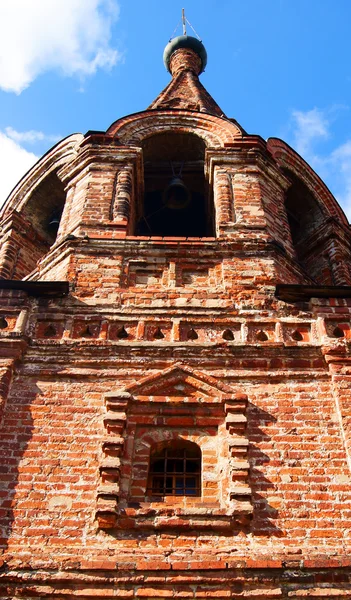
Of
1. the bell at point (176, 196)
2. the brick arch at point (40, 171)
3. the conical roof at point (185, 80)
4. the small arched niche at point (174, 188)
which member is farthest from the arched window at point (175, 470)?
the conical roof at point (185, 80)

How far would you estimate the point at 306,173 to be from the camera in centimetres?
1100

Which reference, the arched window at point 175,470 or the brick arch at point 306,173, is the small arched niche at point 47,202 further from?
the arched window at point 175,470

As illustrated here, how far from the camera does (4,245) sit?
1000 cm

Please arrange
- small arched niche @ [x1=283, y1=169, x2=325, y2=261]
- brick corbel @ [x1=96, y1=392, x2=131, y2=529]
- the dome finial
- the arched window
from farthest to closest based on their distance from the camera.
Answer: the dome finial → small arched niche @ [x1=283, y1=169, x2=325, y2=261] → the arched window → brick corbel @ [x1=96, y1=392, x2=131, y2=529]

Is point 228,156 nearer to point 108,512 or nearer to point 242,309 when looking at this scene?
point 242,309

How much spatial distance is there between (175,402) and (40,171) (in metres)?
5.93

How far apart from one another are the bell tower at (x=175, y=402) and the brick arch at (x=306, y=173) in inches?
45.1

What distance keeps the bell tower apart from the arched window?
0.02m

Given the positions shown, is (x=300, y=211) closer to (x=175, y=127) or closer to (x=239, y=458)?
(x=175, y=127)

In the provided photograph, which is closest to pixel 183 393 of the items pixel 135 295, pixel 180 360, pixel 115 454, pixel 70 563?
pixel 180 360

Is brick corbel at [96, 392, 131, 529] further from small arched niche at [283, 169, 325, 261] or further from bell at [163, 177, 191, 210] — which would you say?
small arched niche at [283, 169, 325, 261]

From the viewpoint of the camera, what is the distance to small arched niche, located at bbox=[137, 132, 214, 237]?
1013cm

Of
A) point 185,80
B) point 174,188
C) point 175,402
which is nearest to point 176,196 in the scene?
point 174,188

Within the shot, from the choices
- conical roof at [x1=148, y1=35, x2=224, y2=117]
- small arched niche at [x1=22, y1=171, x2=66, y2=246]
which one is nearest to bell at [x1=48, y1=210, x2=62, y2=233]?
small arched niche at [x1=22, y1=171, x2=66, y2=246]
